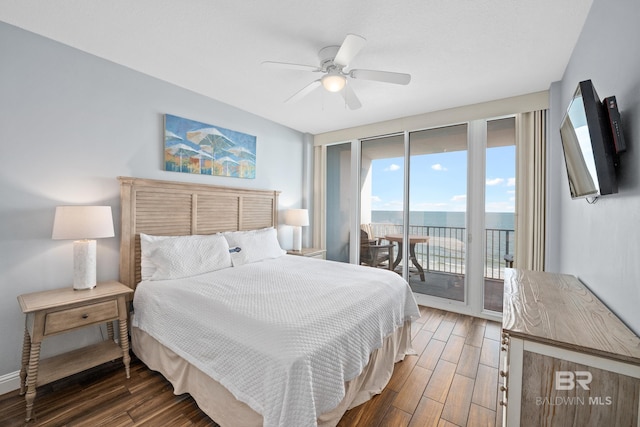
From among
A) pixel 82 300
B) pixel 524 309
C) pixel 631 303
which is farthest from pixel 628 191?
pixel 82 300

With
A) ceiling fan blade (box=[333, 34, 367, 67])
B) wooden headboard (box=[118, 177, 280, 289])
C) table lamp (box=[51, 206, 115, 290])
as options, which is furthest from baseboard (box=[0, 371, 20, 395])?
ceiling fan blade (box=[333, 34, 367, 67])

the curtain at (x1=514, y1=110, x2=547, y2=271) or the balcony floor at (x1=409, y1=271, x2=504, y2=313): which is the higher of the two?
the curtain at (x1=514, y1=110, x2=547, y2=271)

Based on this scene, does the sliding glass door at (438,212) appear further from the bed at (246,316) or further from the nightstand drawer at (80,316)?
the nightstand drawer at (80,316)

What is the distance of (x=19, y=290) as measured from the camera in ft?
6.62

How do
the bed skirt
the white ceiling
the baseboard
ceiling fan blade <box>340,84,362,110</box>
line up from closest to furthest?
1. the bed skirt
2. the white ceiling
3. the baseboard
4. ceiling fan blade <box>340,84,362,110</box>

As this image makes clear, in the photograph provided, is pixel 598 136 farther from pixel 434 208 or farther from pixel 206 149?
pixel 206 149

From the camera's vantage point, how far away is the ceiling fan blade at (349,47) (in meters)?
1.67

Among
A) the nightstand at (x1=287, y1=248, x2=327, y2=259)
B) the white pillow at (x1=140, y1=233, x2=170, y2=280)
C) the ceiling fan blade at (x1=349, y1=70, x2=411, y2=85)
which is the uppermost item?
the ceiling fan blade at (x1=349, y1=70, x2=411, y2=85)

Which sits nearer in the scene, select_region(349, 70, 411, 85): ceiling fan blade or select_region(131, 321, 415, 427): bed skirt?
select_region(131, 321, 415, 427): bed skirt

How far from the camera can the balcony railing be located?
3445 millimetres

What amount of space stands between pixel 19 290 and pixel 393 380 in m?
2.99

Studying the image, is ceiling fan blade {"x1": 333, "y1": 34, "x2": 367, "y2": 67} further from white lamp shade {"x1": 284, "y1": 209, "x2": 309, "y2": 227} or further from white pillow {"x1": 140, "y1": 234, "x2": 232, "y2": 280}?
white lamp shade {"x1": 284, "y1": 209, "x2": 309, "y2": 227}

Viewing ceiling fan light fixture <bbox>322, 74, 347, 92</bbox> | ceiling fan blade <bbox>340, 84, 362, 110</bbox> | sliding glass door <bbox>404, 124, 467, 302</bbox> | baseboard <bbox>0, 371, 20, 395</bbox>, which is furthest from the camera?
sliding glass door <bbox>404, 124, 467, 302</bbox>

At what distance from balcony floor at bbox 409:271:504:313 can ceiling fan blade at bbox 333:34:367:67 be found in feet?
10.3
